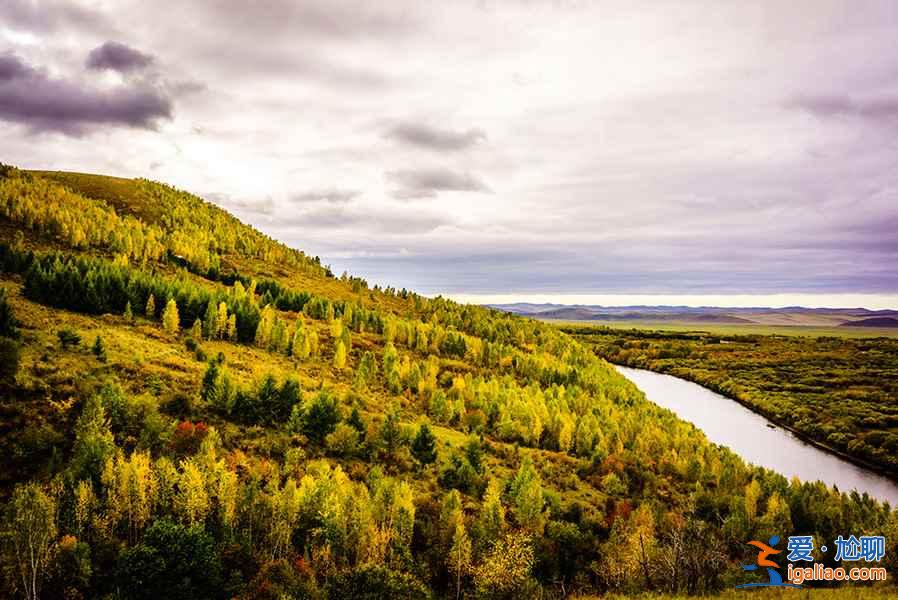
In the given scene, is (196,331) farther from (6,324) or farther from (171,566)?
(171,566)

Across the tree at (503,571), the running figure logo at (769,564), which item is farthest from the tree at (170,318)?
the running figure logo at (769,564)

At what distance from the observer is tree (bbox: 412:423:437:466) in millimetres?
68188

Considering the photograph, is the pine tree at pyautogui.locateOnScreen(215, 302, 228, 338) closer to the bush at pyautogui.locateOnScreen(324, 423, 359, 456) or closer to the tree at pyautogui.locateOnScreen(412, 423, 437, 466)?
the bush at pyautogui.locateOnScreen(324, 423, 359, 456)

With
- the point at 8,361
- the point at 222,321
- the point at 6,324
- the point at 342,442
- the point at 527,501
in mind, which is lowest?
the point at 527,501

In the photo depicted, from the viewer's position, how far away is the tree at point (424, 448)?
68.2 metres

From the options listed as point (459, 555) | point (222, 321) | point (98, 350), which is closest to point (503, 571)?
point (459, 555)

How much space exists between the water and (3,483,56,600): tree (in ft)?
373

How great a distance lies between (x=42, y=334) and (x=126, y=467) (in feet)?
131

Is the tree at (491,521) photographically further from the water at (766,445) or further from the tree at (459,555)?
the water at (766,445)

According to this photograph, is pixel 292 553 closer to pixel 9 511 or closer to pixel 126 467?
pixel 126 467

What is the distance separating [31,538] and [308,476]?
865 inches

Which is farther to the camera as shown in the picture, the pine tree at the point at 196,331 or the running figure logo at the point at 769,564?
the pine tree at the point at 196,331

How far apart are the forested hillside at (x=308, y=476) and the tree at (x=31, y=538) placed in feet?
Result: 0.52

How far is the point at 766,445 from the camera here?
4658 inches
